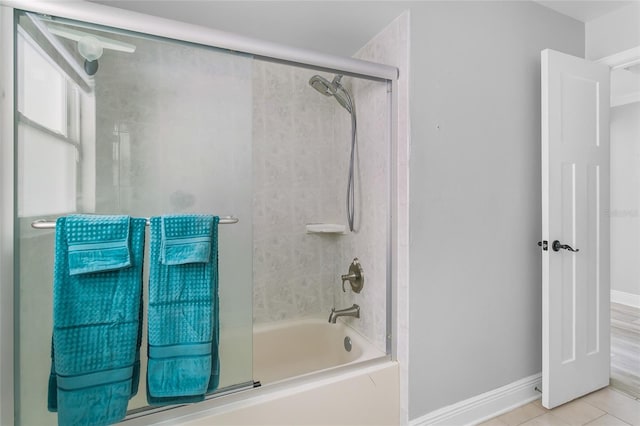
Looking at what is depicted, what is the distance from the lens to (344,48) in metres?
2.03

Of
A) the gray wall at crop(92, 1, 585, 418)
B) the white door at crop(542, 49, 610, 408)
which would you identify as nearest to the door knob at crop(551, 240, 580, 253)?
the white door at crop(542, 49, 610, 408)

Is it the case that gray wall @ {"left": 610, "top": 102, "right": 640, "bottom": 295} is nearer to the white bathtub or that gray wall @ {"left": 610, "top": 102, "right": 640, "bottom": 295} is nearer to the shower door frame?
the white bathtub

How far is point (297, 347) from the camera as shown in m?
2.24

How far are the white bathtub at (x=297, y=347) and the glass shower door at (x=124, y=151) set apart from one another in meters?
0.78

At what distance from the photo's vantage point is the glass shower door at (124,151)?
1104 millimetres

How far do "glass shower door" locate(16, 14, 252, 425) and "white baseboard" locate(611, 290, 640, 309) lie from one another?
166 inches

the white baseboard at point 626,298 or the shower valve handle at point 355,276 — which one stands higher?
the shower valve handle at point 355,276

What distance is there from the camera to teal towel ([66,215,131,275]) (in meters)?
1.06

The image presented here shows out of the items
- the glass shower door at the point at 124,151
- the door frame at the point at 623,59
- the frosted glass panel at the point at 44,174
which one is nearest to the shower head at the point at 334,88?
the glass shower door at the point at 124,151

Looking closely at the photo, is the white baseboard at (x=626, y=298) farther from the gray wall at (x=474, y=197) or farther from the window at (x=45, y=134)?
the window at (x=45, y=134)

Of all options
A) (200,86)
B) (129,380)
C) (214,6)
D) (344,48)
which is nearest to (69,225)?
(129,380)

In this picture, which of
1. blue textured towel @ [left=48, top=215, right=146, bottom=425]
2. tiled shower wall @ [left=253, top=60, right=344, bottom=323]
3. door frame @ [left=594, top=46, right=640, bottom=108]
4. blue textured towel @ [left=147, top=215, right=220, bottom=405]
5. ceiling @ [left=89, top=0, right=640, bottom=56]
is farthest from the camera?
tiled shower wall @ [left=253, top=60, right=344, bottom=323]

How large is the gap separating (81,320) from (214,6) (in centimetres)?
149

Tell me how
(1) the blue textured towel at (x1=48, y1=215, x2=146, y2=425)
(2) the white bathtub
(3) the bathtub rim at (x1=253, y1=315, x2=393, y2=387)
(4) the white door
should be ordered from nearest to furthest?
1. (1) the blue textured towel at (x1=48, y1=215, x2=146, y2=425)
2. (3) the bathtub rim at (x1=253, y1=315, x2=393, y2=387)
3. (4) the white door
4. (2) the white bathtub
